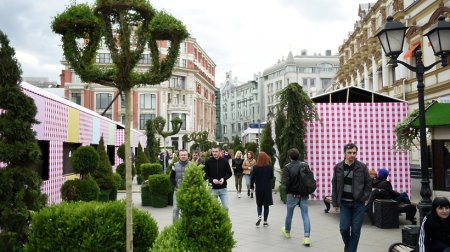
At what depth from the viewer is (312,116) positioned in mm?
13039

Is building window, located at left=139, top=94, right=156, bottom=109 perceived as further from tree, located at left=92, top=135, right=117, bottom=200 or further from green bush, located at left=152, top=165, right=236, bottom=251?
green bush, located at left=152, top=165, right=236, bottom=251

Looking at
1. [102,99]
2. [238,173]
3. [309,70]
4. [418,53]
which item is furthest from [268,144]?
[309,70]

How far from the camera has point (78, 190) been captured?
→ 960 cm

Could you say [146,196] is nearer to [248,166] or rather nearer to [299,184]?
[248,166]

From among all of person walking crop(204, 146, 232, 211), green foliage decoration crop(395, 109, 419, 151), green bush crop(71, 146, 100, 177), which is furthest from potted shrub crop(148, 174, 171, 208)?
green foliage decoration crop(395, 109, 419, 151)

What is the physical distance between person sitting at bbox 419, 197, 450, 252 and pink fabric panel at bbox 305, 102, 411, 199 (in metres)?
8.37

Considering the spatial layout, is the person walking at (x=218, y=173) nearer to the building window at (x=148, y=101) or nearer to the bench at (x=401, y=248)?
the bench at (x=401, y=248)

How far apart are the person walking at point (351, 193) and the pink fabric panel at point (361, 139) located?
690 centimetres


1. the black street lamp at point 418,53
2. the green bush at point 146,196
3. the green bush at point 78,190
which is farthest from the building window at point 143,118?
the black street lamp at point 418,53

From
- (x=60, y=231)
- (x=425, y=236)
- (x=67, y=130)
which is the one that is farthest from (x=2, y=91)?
(x=67, y=130)

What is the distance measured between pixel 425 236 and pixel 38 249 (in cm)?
468

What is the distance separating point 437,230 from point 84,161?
8245 millimetres

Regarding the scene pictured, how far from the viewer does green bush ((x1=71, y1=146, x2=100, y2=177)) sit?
10.2 meters

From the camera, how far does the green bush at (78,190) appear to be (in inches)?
375
